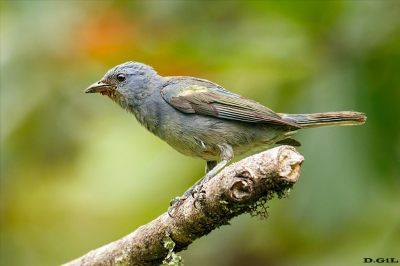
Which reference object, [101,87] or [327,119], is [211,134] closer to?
[327,119]

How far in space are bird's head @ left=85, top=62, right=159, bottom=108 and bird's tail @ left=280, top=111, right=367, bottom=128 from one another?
64.8 inches

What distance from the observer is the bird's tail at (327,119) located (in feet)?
14.9

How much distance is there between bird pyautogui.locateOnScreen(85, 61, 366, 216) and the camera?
4.60 metres

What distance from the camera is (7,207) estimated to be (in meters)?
6.26

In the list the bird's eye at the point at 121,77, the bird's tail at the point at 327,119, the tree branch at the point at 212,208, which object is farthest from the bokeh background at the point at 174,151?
the tree branch at the point at 212,208

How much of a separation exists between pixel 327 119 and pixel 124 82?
229 cm

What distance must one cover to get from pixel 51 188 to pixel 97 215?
4.14 feet

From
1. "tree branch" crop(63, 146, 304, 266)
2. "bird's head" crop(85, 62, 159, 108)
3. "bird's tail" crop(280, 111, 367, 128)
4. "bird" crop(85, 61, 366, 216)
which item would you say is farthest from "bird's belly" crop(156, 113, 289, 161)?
"tree branch" crop(63, 146, 304, 266)

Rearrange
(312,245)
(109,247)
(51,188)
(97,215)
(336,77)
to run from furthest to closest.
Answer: (51,188)
(97,215)
(336,77)
(312,245)
(109,247)

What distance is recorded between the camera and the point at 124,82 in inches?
207

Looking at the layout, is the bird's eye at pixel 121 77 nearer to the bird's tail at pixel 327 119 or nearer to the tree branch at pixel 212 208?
the bird's tail at pixel 327 119

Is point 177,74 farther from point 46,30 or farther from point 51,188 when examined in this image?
point 51,188

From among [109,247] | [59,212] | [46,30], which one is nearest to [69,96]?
[46,30]

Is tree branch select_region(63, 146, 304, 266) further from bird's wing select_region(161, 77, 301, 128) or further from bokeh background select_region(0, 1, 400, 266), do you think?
bird's wing select_region(161, 77, 301, 128)
